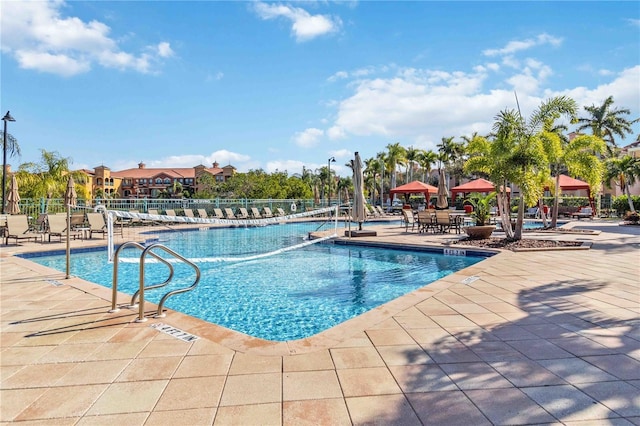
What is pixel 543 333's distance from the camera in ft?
11.5

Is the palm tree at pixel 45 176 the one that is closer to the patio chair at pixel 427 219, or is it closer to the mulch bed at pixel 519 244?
the patio chair at pixel 427 219

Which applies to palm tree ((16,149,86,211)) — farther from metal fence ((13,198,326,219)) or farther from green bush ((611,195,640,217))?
green bush ((611,195,640,217))

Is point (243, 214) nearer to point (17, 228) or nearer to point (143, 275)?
point (17, 228)

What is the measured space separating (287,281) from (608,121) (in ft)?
143

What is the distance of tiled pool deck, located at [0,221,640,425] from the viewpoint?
2166 mm

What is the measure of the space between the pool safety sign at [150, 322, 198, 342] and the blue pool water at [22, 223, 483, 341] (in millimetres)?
1181

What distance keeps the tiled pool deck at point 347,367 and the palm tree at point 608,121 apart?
41.8 m

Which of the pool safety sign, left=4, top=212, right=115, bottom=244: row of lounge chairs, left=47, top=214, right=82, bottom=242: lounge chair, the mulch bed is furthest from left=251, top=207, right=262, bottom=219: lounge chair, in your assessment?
the pool safety sign

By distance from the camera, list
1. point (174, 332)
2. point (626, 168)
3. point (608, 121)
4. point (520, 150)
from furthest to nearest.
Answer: point (608, 121), point (626, 168), point (520, 150), point (174, 332)

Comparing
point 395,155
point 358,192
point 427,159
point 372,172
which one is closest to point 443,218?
point 358,192

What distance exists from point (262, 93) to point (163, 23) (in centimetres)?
565

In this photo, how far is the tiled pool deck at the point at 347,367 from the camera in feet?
7.11

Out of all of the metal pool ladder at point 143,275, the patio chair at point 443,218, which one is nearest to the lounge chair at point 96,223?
the metal pool ladder at point 143,275

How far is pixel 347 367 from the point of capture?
2777mm
